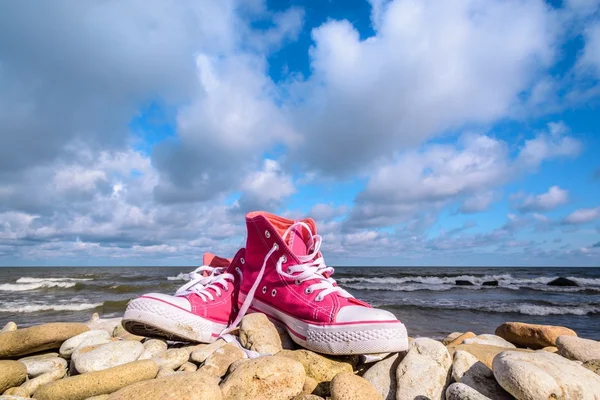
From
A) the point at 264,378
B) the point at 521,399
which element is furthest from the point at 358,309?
the point at 521,399

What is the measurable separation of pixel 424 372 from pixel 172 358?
5.12 ft

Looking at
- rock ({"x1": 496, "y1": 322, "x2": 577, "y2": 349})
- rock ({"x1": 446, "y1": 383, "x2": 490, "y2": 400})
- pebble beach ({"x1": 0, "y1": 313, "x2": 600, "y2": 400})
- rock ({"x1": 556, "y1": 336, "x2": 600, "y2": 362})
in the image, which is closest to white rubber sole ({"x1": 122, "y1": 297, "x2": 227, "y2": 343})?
pebble beach ({"x1": 0, "y1": 313, "x2": 600, "y2": 400})

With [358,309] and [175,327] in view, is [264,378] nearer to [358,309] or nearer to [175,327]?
[358,309]

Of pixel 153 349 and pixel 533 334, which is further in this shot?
pixel 533 334

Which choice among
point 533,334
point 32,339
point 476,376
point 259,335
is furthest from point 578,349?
point 32,339

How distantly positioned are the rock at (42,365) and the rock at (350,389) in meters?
1.94

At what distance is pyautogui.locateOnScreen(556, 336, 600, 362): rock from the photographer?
2.97 metres

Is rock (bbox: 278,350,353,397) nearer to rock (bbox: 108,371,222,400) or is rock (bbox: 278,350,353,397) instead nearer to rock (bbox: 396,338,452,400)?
rock (bbox: 396,338,452,400)

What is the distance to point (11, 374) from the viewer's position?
2055 millimetres

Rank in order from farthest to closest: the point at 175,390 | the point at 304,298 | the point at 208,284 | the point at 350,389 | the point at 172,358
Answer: the point at 208,284 < the point at 304,298 < the point at 172,358 < the point at 350,389 < the point at 175,390

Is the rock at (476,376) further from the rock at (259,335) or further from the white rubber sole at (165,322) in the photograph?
the white rubber sole at (165,322)

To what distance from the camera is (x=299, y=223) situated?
258 centimetres

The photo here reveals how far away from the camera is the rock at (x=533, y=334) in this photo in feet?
14.7

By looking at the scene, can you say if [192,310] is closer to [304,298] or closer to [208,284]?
[208,284]
